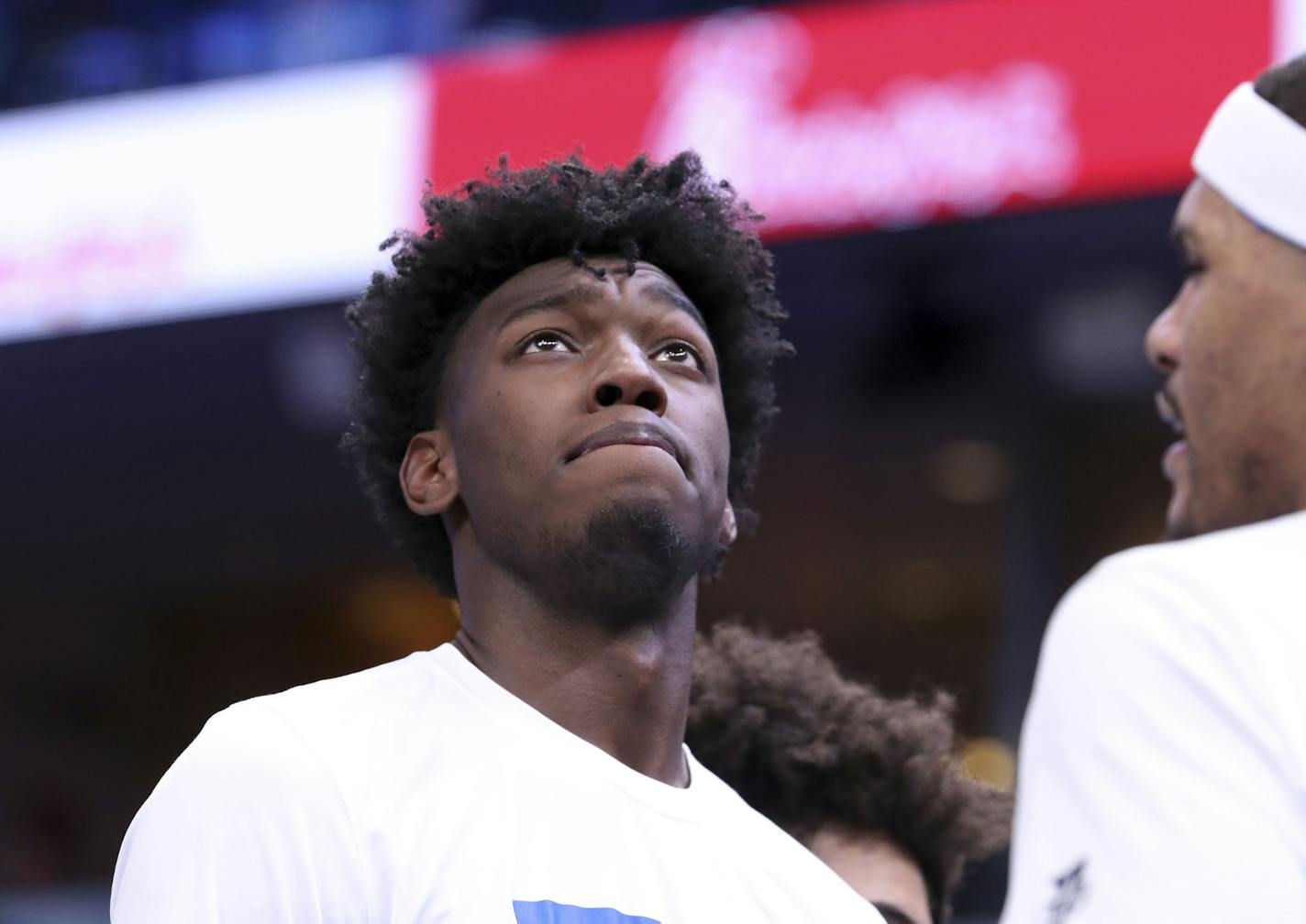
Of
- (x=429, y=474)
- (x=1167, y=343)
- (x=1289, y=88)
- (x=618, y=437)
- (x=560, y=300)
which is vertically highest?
(x=1289, y=88)

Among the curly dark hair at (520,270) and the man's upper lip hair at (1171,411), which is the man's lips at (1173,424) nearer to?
the man's upper lip hair at (1171,411)

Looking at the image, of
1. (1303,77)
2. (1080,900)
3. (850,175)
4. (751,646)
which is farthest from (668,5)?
(1080,900)

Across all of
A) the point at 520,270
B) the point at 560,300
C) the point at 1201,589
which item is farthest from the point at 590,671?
the point at 1201,589

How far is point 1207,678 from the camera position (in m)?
1.23

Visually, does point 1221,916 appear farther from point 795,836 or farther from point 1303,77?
point 795,836

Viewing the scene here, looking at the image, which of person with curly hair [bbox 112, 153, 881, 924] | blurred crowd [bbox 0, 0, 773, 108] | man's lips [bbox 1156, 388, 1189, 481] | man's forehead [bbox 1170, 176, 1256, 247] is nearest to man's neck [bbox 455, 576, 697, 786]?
person with curly hair [bbox 112, 153, 881, 924]

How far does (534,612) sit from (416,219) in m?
5.21

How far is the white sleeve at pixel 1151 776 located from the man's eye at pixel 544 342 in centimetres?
130

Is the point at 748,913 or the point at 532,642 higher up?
the point at 532,642

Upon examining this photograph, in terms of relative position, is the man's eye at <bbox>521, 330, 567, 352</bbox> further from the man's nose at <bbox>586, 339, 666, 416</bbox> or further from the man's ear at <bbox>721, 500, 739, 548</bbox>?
the man's ear at <bbox>721, 500, 739, 548</bbox>

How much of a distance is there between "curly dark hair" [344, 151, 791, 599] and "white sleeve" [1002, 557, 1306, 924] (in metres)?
1.48

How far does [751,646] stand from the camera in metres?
3.23

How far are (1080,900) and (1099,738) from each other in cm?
11

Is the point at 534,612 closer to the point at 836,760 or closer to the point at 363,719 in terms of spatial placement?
the point at 363,719
